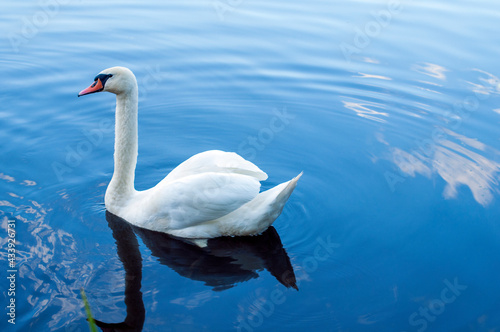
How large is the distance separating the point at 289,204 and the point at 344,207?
696mm

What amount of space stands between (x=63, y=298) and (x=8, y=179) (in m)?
2.74

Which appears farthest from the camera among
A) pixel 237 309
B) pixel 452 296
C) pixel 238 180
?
pixel 238 180

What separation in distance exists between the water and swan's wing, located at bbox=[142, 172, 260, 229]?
1.14 ft

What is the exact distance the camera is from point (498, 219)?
285 inches

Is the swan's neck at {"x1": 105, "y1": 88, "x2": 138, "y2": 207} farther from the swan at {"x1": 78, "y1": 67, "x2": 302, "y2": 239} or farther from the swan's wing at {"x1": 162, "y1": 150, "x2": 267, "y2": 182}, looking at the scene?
the swan's wing at {"x1": 162, "y1": 150, "x2": 267, "y2": 182}

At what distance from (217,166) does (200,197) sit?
628 mm

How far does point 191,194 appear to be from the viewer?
6402 millimetres

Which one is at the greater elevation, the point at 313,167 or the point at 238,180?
the point at 238,180

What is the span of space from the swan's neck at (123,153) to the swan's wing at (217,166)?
52cm

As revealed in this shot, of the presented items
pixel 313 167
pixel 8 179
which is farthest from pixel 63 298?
pixel 313 167

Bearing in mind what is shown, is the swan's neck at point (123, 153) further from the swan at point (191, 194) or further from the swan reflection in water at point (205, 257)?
the swan reflection in water at point (205, 257)

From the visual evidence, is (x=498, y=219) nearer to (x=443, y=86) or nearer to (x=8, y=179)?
(x=443, y=86)

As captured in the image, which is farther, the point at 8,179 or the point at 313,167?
the point at 313,167

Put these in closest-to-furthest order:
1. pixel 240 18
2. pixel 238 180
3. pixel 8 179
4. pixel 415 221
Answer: pixel 238 180, pixel 415 221, pixel 8 179, pixel 240 18
